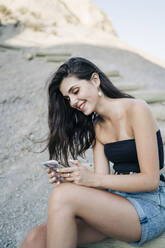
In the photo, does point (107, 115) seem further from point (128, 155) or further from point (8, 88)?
point (8, 88)

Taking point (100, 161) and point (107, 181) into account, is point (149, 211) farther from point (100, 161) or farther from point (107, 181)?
point (100, 161)

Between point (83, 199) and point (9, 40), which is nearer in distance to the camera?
point (83, 199)

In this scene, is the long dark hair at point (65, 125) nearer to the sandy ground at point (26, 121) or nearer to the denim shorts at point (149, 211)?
the denim shorts at point (149, 211)

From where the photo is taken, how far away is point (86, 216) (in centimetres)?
148

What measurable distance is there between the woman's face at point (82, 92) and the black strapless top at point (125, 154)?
361mm

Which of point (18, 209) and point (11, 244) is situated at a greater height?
point (18, 209)

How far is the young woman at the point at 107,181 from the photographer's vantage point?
146 centimetres

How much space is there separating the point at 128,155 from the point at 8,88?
3.84m

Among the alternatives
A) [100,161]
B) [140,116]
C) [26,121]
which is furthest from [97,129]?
[26,121]

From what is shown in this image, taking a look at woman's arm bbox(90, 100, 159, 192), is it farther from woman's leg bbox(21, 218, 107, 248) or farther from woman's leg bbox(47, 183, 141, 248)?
woman's leg bbox(21, 218, 107, 248)

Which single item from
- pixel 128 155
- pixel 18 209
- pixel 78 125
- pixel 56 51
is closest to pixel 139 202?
pixel 128 155

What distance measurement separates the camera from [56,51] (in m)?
6.66

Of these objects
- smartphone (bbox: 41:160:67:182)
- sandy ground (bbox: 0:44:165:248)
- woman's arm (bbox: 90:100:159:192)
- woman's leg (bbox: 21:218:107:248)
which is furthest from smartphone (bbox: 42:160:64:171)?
sandy ground (bbox: 0:44:165:248)

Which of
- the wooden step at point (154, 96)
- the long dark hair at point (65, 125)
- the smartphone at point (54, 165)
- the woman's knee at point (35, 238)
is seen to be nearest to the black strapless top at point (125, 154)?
the long dark hair at point (65, 125)
